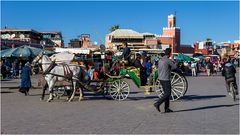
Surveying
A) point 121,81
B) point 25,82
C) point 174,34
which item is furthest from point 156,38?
point 121,81

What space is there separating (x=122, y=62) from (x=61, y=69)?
2.20 metres

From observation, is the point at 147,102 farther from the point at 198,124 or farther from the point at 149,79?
the point at 198,124

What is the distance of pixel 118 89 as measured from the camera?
14828mm

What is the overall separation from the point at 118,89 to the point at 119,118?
4.80 metres


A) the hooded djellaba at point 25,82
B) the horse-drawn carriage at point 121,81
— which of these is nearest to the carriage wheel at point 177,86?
the horse-drawn carriage at point 121,81

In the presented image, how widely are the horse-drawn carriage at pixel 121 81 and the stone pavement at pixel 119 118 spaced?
2.19 feet

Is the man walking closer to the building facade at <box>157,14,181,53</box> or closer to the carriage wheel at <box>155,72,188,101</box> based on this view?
the carriage wheel at <box>155,72,188,101</box>

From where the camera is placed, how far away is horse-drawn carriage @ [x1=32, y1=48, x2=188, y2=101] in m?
14.1

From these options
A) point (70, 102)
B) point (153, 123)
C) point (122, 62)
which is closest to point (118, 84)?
point (122, 62)

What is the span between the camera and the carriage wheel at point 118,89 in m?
14.7

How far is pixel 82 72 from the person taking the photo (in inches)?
610

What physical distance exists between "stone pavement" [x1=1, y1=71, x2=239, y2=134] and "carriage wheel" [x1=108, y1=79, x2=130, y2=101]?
1120mm

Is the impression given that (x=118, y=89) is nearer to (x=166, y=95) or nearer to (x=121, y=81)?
(x=121, y=81)

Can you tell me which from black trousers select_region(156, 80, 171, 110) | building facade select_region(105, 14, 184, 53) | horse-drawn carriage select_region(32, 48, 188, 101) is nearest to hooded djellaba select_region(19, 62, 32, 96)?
horse-drawn carriage select_region(32, 48, 188, 101)
